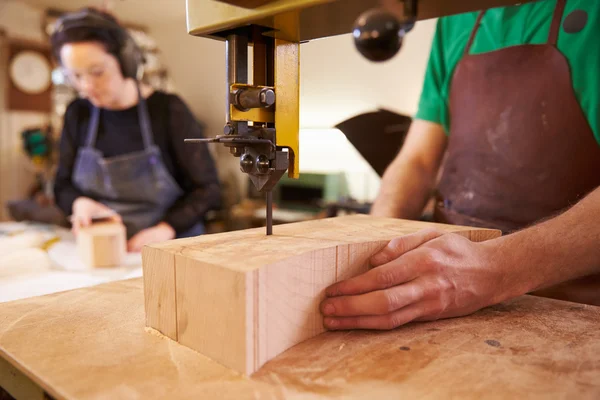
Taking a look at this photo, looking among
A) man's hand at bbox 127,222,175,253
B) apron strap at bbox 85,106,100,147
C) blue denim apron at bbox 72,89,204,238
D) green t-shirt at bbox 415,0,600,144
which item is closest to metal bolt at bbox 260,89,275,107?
green t-shirt at bbox 415,0,600,144

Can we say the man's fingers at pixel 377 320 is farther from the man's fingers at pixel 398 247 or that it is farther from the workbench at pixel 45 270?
the workbench at pixel 45 270

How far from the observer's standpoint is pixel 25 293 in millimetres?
1268

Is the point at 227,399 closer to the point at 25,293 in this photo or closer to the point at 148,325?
the point at 148,325

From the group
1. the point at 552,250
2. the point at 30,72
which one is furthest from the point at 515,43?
the point at 30,72

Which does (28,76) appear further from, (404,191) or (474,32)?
(474,32)

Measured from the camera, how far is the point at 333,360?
74 centimetres

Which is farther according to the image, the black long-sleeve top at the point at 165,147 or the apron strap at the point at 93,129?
the apron strap at the point at 93,129

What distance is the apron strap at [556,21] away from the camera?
132 cm

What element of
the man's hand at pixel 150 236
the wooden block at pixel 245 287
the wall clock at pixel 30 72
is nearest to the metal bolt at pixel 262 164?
the wooden block at pixel 245 287

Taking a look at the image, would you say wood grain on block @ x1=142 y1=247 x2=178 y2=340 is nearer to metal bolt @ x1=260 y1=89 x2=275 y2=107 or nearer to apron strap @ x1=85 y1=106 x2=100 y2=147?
metal bolt @ x1=260 y1=89 x2=275 y2=107

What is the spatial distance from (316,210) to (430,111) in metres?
3.00

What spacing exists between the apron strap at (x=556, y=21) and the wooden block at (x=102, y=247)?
63.4 inches

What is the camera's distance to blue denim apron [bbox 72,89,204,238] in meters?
2.44

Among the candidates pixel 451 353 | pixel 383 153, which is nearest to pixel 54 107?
pixel 383 153
